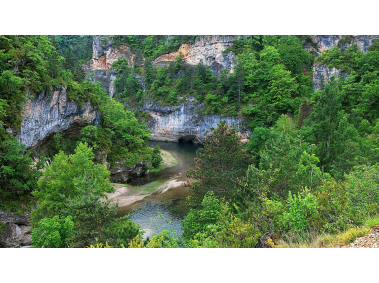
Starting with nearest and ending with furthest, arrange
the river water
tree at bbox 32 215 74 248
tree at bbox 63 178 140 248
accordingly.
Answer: tree at bbox 63 178 140 248 → tree at bbox 32 215 74 248 → the river water

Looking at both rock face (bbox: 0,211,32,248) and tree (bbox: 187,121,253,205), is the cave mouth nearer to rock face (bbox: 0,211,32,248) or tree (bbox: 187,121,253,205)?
tree (bbox: 187,121,253,205)

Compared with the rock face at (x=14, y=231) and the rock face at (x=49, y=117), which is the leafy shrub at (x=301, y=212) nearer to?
the rock face at (x=14, y=231)

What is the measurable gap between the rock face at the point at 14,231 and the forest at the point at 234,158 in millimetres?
426

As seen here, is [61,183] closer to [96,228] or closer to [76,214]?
[76,214]

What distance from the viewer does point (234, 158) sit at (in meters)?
15.6

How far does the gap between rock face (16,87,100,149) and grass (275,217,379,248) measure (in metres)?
19.6

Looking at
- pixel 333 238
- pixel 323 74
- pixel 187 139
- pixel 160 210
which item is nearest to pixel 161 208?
pixel 160 210

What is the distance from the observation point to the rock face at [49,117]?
19562mm

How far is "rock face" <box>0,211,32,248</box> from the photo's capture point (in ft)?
50.2

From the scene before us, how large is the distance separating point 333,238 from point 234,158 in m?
9.05

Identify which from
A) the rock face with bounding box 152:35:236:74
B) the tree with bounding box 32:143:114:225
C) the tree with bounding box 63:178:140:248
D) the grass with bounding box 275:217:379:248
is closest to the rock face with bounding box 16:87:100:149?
the tree with bounding box 32:143:114:225

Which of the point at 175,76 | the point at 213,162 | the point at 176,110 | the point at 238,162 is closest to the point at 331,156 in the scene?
the point at 238,162

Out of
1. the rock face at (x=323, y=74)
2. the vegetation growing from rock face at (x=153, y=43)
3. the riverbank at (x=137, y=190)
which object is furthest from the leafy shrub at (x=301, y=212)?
the vegetation growing from rock face at (x=153, y=43)

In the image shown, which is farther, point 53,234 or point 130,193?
point 130,193
